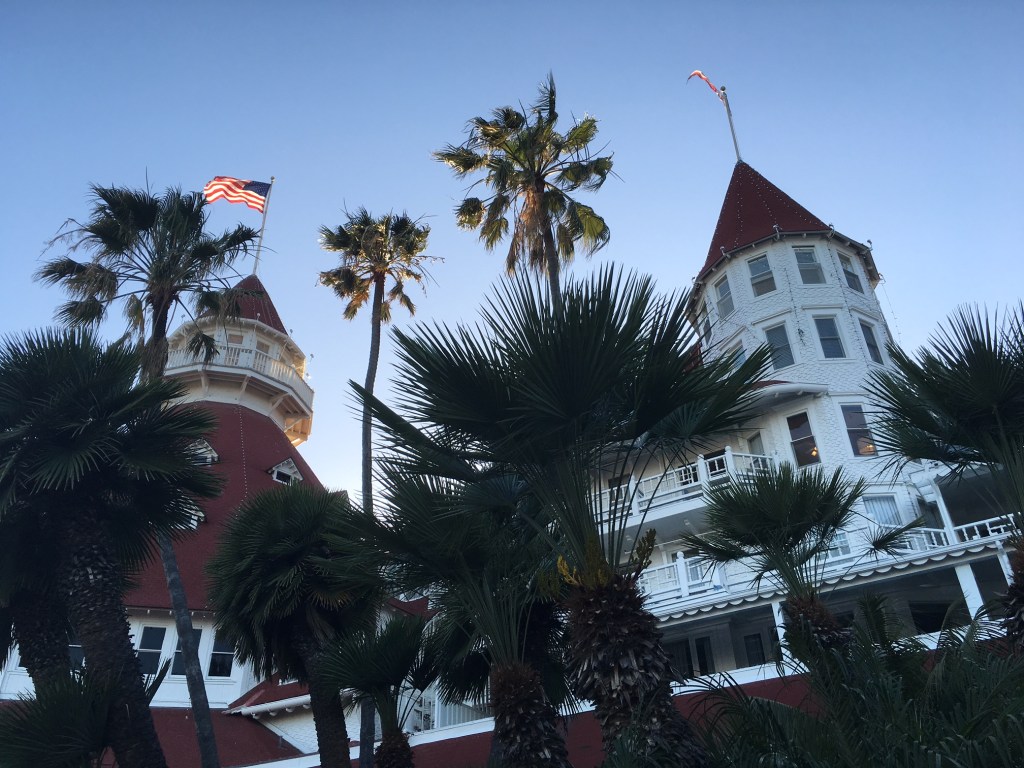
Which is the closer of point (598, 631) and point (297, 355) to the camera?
point (598, 631)

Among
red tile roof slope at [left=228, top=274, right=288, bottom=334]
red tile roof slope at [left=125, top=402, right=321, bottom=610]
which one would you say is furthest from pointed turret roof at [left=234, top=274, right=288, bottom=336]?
red tile roof slope at [left=125, top=402, right=321, bottom=610]

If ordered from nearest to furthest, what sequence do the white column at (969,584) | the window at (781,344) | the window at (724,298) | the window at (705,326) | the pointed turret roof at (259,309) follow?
1. the window at (705,326)
2. the white column at (969,584)
3. the window at (781,344)
4. the window at (724,298)
5. the pointed turret roof at (259,309)

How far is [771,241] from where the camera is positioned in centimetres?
2778

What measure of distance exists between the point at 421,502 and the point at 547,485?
2.54m

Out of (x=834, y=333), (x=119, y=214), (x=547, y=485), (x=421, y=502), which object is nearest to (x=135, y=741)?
(x=421, y=502)

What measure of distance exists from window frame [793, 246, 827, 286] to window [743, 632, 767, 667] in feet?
37.3

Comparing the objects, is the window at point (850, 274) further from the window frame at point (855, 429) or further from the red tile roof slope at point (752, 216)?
the window frame at point (855, 429)

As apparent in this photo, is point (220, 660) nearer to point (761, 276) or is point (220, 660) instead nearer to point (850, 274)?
point (761, 276)

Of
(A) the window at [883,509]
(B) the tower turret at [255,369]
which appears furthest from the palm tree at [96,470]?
(B) the tower turret at [255,369]

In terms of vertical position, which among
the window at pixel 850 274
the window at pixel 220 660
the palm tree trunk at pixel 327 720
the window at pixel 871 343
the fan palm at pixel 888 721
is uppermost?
the window at pixel 850 274

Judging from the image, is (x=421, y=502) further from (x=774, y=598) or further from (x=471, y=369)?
(x=774, y=598)

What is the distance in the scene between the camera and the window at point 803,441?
2406 cm

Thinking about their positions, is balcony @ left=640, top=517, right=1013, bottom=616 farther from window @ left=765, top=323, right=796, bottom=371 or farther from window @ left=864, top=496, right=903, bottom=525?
window @ left=765, top=323, right=796, bottom=371

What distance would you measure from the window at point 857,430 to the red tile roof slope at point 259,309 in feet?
77.5
